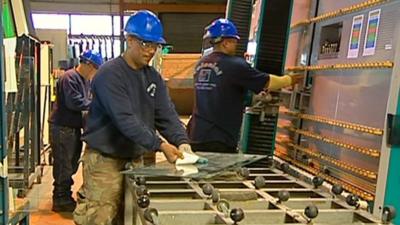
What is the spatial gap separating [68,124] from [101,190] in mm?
2287

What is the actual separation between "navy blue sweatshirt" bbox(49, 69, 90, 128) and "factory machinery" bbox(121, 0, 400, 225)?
193cm

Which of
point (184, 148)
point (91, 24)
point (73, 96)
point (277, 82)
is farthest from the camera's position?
point (91, 24)

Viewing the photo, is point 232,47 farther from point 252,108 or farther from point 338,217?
point 338,217

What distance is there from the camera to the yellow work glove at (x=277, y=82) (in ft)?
10.0

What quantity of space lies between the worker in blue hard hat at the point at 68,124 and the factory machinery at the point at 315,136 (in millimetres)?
1988

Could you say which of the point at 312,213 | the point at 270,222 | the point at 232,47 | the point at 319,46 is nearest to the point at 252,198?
the point at 270,222

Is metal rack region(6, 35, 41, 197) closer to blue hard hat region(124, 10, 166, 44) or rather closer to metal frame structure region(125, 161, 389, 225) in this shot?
blue hard hat region(124, 10, 166, 44)

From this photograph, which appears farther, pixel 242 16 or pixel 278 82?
pixel 242 16

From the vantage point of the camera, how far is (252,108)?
337 centimetres

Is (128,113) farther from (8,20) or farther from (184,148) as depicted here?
(8,20)

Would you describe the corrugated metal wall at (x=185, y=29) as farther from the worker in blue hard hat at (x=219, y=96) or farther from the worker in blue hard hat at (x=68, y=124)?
the worker in blue hard hat at (x=219, y=96)

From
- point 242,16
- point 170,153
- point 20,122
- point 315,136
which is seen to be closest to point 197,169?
point 170,153

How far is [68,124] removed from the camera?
480 cm

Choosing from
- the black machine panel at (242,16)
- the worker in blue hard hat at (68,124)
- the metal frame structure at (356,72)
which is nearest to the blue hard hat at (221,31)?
the metal frame structure at (356,72)
